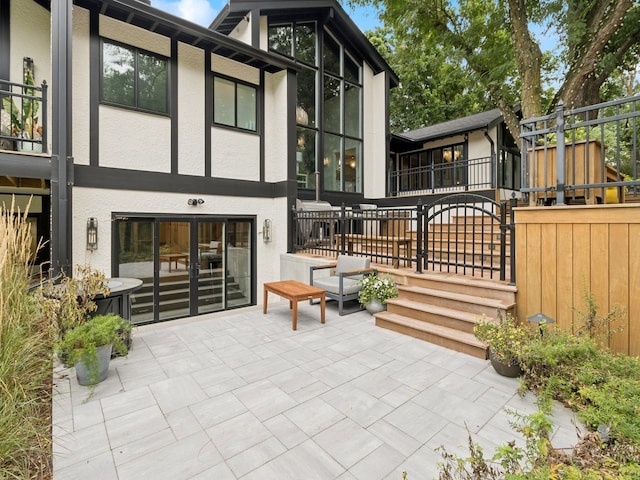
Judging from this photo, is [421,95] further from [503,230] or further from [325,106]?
[503,230]

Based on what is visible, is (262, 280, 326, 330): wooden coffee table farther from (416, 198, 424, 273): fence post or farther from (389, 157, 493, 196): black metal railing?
(389, 157, 493, 196): black metal railing

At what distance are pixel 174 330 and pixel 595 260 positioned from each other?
5664 mm

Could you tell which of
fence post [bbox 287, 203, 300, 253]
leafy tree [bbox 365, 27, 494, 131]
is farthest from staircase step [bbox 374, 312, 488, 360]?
leafy tree [bbox 365, 27, 494, 131]

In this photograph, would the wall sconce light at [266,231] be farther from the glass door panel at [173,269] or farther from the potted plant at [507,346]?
the potted plant at [507,346]

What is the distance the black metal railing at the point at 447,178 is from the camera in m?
11.4

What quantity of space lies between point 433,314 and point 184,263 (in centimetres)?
499

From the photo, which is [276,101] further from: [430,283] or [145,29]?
[430,283]

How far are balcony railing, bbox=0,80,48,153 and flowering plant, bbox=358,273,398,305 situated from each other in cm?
568

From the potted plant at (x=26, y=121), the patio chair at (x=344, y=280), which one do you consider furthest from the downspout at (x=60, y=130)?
the patio chair at (x=344, y=280)

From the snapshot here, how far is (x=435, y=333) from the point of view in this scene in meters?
4.27

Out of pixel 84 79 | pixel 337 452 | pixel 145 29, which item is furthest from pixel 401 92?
pixel 337 452

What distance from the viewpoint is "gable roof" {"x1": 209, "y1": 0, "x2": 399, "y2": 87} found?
802 centimetres

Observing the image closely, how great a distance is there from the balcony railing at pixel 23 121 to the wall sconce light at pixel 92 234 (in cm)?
134

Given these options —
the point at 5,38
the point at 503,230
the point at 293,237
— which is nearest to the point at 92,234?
the point at 5,38
